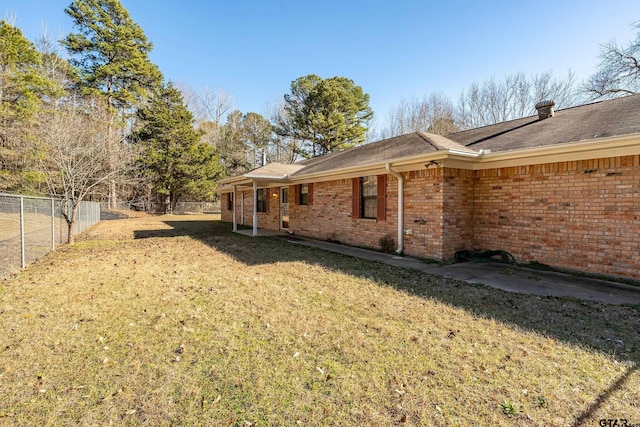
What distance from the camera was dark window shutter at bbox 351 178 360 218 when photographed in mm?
9527

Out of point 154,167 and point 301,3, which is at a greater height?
point 301,3

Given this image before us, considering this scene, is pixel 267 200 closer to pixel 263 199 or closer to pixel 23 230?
pixel 263 199

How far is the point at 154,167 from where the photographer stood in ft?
88.8

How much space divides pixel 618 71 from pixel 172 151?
31.2m

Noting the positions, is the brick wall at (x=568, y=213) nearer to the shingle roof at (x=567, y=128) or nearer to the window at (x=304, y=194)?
the shingle roof at (x=567, y=128)

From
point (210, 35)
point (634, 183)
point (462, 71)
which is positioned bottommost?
point (634, 183)

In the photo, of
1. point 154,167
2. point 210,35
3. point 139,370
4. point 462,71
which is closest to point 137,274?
point 139,370

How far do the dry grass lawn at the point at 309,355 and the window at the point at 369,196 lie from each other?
13.0 feet

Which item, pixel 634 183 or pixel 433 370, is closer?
pixel 433 370

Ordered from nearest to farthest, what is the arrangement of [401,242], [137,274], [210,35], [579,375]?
[579,375] → [137,274] → [401,242] → [210,35]

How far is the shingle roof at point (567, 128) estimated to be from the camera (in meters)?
5.64

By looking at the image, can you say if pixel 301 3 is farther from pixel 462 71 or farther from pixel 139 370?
pixel 139 370

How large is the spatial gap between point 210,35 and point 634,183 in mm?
16829

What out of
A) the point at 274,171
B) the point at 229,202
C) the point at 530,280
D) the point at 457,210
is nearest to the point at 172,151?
the point at 229,202
